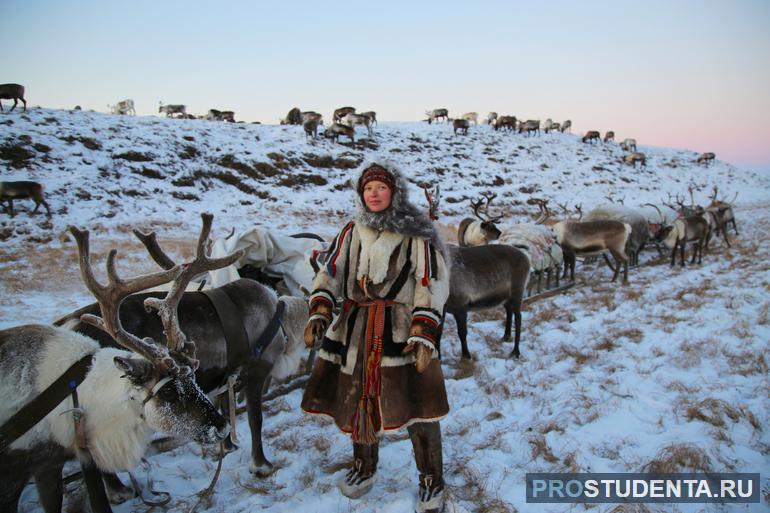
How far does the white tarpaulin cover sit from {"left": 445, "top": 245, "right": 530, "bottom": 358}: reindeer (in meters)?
2.04

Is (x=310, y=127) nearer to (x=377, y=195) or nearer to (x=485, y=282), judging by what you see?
(x=485, y=282)

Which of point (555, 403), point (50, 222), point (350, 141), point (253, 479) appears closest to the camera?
point (253, 479)

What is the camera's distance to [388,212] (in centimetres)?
254

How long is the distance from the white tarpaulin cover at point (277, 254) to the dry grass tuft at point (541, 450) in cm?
316

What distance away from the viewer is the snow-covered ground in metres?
3.06

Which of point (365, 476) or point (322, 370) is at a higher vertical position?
point (322, 370)

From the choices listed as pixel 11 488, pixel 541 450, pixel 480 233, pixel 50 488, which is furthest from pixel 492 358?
pixel 480 233

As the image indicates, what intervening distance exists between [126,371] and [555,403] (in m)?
3.91

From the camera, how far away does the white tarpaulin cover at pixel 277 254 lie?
5.21 meters

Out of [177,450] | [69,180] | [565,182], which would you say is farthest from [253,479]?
[565,182]

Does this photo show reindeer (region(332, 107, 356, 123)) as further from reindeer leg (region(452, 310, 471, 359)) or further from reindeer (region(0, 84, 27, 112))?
reindeer leg (region(452, 310, 471, 359))

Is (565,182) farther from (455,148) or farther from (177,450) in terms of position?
(177,450)

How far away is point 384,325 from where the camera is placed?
8.18ft

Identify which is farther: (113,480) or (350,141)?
(350,141)
